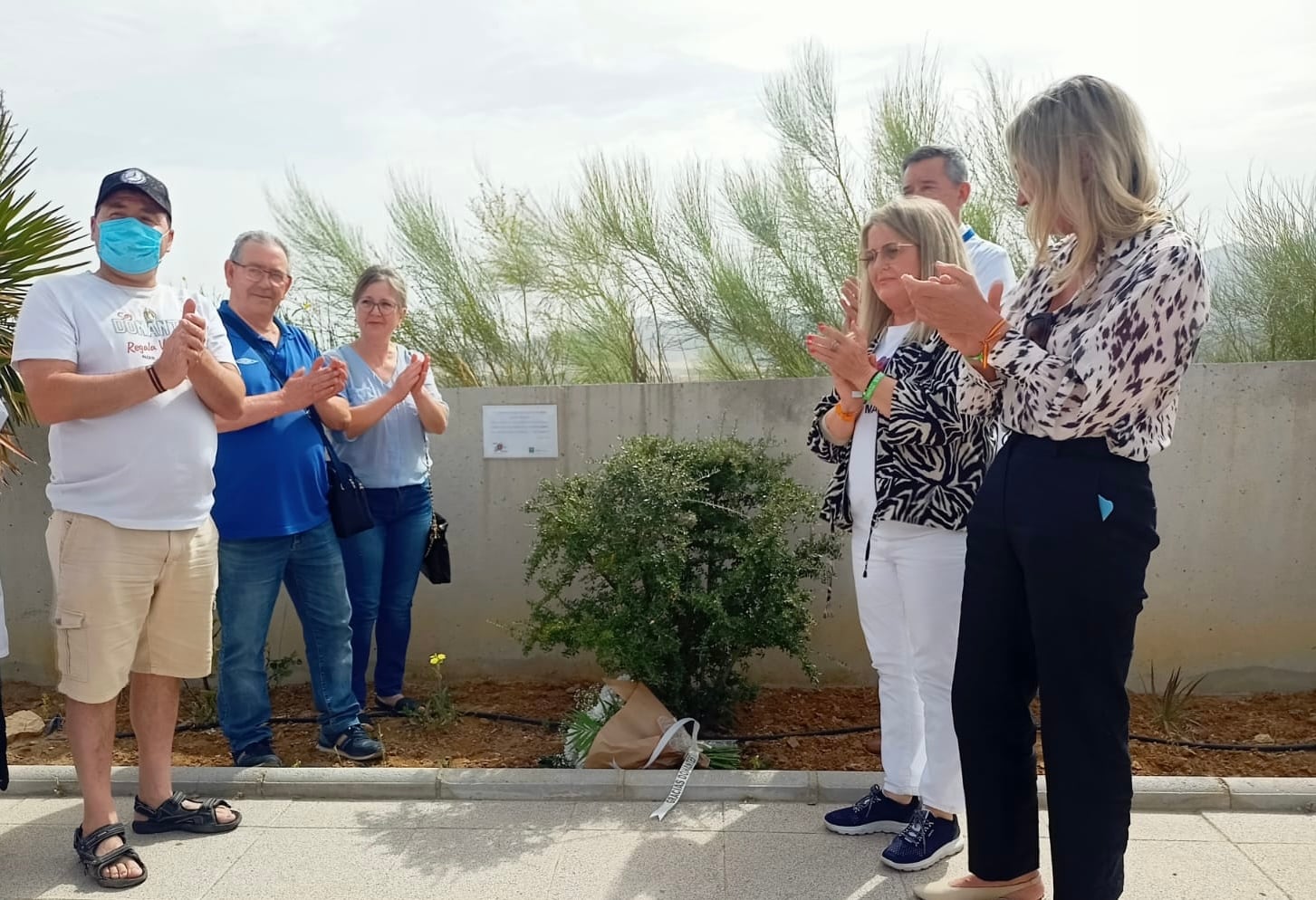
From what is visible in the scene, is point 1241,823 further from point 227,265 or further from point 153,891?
point 227,265

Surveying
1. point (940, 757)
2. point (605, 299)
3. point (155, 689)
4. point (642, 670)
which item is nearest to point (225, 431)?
point (155, 689)

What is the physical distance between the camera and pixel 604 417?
5160 millimetres

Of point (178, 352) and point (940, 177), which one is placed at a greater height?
point (940, 177)

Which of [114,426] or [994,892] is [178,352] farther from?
[994,892]

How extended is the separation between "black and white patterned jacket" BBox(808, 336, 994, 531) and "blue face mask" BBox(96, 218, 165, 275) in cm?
242

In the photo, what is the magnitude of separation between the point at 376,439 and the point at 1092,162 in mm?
3215

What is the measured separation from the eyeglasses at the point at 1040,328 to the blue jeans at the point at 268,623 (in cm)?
288

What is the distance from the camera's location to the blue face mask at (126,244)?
10.0ft

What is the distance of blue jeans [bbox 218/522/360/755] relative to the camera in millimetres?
3848

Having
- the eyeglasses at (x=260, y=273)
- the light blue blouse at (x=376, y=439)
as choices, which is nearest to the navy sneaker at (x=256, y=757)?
the light blue blouse at (x=376, y=439)

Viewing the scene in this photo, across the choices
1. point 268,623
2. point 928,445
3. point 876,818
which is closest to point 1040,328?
point 928,445

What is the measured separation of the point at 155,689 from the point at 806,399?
10.5 feet

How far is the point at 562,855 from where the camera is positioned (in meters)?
3.22

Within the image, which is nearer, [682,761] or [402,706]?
[682,761]
